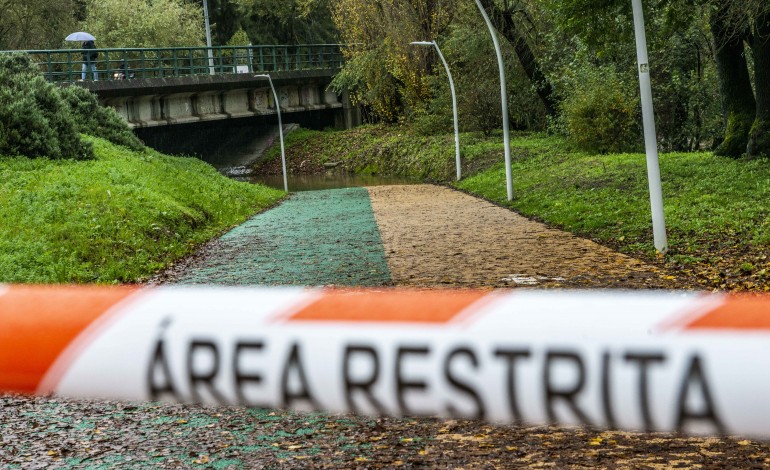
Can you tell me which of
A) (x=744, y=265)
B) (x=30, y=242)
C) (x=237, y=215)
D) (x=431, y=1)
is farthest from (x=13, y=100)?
(x=431, y=1)

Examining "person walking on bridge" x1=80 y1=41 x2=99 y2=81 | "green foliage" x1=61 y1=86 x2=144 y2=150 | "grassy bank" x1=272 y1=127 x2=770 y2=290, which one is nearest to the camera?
"grassy bank" x1=272 y1=127 x2=770 y2=290

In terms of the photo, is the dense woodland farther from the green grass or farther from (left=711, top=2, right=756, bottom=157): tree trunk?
the green grass

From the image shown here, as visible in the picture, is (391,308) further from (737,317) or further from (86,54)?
(86,54)

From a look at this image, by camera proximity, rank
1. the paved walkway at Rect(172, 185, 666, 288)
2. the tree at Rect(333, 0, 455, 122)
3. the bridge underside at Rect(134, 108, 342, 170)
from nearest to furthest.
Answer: the paved walkway at Rect(172, 185, 666, 288)
the tree at Rect(333, 0, 455, 122)
the bridge underside at Rect(134, 108, 342, 170)

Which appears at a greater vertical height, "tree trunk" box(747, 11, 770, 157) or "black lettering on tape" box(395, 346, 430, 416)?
"tree trunk" box(747, 11, 770, 157)

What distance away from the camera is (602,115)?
118 feet

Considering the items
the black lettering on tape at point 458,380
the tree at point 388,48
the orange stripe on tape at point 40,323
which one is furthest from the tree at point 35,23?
the black lettering on tape at point 458,380

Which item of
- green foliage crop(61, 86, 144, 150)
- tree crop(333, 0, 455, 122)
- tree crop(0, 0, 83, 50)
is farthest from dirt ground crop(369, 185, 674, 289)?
tree crop(0, 0, 83, 50)

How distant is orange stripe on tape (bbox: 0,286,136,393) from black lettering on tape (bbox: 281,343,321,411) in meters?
0.32

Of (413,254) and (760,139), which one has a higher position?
(760,139)

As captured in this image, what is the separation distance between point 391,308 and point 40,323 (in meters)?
0.59

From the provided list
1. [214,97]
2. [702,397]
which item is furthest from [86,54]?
[702,397]

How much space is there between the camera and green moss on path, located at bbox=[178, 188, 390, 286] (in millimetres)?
15672

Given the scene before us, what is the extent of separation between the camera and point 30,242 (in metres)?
16.7
